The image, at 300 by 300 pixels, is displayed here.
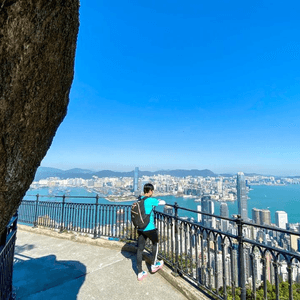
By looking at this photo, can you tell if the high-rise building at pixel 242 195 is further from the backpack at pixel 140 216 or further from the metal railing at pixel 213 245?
the backpack at pixel 140 216

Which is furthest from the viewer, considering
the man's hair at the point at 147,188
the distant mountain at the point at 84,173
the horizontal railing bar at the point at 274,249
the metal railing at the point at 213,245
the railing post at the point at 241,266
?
the distant mountain at the point at 84,173

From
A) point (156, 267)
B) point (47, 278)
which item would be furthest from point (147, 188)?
point (47, 278)

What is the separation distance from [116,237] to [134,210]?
3054 mm

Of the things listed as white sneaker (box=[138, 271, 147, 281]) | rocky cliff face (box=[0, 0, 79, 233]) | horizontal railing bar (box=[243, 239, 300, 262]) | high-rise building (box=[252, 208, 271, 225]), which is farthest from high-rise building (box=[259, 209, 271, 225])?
rocky cliff face (box=[0, 0, 79, 233])

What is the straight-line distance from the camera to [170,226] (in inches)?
165

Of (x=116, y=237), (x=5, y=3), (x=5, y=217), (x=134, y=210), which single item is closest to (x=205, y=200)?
(x=116, y=237)

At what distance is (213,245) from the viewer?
3.16 m

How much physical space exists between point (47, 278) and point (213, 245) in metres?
3.62

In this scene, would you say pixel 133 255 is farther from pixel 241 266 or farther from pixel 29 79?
pixel 29 79

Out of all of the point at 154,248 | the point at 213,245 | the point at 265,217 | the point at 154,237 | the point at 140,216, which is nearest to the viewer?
the point at 213,245

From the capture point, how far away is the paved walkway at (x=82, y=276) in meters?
3.43

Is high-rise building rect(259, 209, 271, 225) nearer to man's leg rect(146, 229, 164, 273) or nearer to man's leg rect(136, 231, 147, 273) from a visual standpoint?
man's leg rect(146, 229, 164, 273)

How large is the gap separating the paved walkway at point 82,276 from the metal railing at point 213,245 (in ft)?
2.16

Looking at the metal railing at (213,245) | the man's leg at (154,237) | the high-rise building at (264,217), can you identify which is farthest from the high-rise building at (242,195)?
the man's leg at (154,237)
